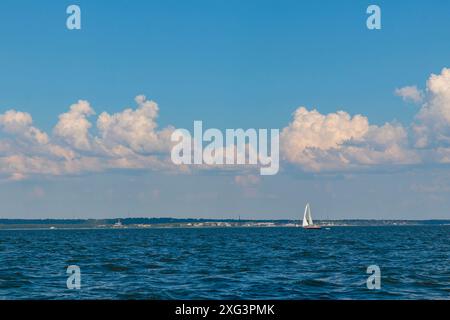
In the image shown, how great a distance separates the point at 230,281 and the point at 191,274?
669 cm
